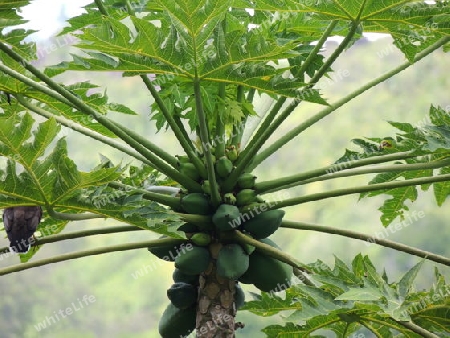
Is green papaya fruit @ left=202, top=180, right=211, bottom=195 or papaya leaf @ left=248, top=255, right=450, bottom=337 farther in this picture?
green papaya fruit @ left=202, top=180, right=211, bottom=195

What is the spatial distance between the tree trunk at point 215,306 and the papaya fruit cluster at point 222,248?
0.03 metres

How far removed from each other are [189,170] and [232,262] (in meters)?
0.29

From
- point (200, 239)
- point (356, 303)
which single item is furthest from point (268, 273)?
point (356, 303)

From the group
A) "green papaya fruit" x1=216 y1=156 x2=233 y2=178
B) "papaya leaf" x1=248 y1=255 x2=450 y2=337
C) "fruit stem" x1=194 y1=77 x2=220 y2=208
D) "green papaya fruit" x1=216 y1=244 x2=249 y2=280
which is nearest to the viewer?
"papaya leaf" x1=248 y1=255 x2=450 y2=337

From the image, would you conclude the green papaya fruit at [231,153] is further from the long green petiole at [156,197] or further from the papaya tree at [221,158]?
the long green petiole at [156,197]

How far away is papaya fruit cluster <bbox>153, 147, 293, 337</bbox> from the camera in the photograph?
186 cm

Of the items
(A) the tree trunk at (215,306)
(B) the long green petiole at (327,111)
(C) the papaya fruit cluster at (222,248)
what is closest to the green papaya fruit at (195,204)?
(C) the papaya fruit cluster at (222,248)

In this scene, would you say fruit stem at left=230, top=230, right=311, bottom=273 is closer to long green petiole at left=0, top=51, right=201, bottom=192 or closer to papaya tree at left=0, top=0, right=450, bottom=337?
papaya tree at left=0, top=0, right=450, bottom=337

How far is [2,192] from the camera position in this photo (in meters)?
1.71

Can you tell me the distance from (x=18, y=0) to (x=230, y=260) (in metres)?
0.83

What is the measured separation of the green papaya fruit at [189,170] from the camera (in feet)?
6.45

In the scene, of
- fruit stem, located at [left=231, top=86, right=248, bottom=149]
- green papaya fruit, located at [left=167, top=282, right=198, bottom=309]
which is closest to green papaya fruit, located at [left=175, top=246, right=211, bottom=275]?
green papaya fruit, located at [left=167, top=282, right=198, bottom=309]

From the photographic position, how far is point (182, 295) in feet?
6.44

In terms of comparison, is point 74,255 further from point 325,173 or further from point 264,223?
point 325,173
